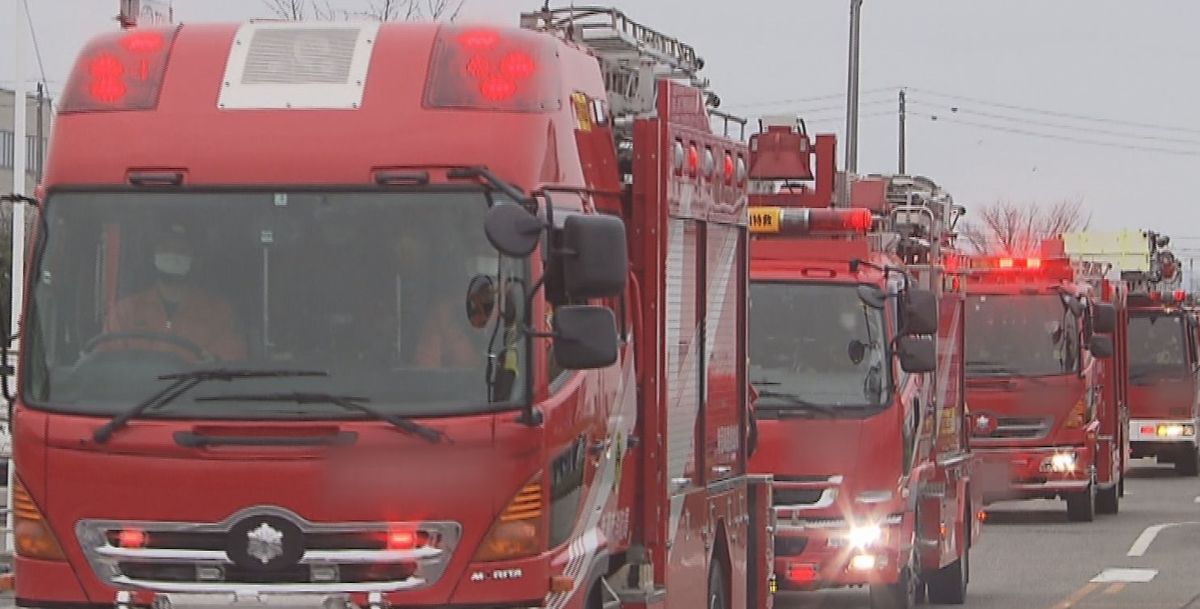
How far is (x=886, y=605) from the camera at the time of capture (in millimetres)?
15852

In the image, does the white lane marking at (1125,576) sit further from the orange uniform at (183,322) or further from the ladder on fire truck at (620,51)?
the orange uniform at (183,322)

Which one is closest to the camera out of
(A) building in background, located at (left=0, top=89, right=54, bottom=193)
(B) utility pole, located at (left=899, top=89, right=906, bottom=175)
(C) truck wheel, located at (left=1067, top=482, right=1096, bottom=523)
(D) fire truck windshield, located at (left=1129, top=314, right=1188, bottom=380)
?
(C) truck wheel, located at (left=1067, top=482, right=1096, bottom=523)

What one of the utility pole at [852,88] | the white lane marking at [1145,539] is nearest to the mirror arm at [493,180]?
the white lane marking at [1145,539]

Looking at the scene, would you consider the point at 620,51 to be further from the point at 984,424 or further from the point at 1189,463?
the point at 1189,463

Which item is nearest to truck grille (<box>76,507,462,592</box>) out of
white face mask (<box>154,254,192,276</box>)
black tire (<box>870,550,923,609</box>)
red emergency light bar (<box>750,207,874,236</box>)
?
white face mask (<box>154,254,192,276</box>)

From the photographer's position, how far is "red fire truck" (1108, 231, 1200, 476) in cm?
3659

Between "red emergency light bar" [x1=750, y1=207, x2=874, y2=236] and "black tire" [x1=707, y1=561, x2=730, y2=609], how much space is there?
4505 mm

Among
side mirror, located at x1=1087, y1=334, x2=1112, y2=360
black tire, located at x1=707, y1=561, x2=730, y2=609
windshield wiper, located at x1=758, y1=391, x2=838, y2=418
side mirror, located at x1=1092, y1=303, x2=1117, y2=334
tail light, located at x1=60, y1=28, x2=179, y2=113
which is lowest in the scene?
black tire, located at x1=707, y1=561, x2=730, y2=609

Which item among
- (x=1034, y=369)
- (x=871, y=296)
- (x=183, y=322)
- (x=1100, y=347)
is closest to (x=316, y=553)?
(x=183, y=322)

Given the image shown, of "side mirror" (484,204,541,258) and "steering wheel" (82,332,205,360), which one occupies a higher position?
"side mirror" (484,204,541,258)

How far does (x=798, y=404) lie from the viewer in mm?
15523

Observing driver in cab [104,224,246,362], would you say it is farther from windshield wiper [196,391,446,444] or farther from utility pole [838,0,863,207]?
utility pole [838,0,863,207]

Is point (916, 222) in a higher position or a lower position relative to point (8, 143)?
lower

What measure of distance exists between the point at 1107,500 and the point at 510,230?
2119 centimetres
